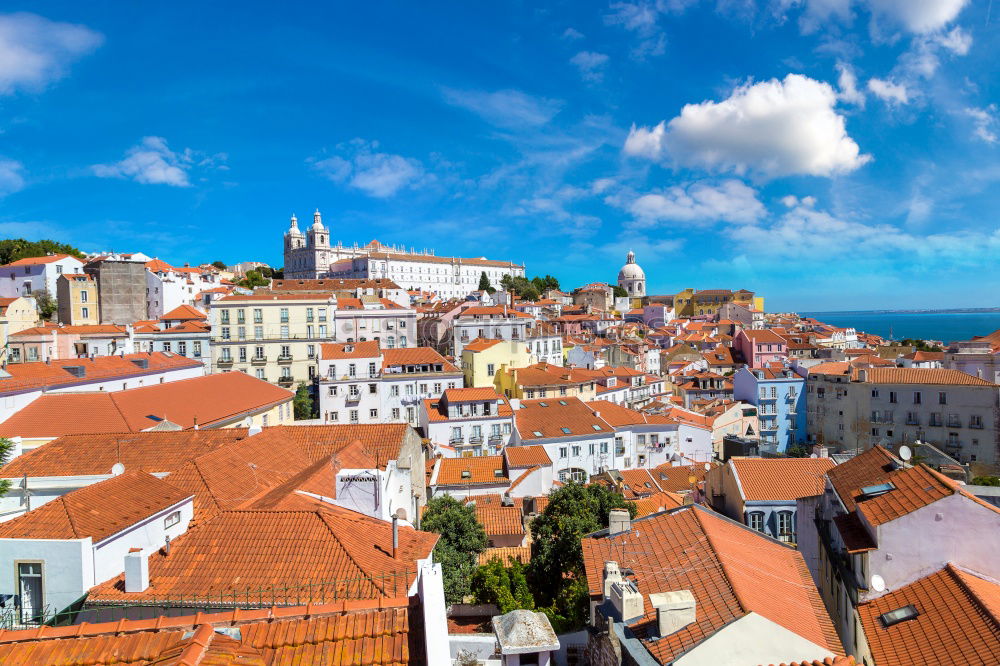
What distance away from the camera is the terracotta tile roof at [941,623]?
7695mm

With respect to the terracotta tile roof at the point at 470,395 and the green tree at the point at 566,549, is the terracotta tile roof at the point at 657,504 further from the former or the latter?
the terracotta tile roof at the point at 470,395

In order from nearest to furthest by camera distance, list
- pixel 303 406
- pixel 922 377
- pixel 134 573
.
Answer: pixel 134 573 → pixel 303 406 → pixel 922 377

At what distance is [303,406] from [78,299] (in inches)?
1344

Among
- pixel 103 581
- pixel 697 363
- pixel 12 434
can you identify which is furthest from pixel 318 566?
pixel 697 363

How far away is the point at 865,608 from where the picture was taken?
9.82 metres

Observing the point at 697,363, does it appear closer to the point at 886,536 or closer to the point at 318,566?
the point at 886,536

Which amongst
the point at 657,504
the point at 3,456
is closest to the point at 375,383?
the point at 657,504

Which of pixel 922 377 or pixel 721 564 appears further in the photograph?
pixel 922 377

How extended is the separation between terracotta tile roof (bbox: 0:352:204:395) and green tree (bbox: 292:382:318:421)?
7.16 m

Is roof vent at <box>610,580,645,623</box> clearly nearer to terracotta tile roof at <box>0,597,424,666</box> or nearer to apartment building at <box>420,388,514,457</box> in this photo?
terracotta tile roof at <box>0,597,424,666</box>

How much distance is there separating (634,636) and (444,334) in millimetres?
53655

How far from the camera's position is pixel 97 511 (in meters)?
8.98

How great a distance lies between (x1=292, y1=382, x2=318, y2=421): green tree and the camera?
130ft

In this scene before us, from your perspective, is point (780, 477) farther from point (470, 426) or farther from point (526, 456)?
point (470, 426)
